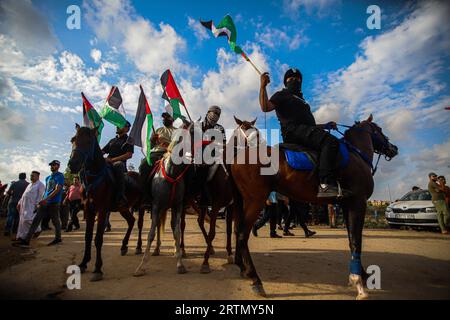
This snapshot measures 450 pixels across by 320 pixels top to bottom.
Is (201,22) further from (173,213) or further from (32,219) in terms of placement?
(32,219)

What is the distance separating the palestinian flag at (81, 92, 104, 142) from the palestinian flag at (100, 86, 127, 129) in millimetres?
418

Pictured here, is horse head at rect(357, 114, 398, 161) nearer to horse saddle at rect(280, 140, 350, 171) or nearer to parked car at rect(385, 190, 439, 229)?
horse saddle at rect(280, 140, 350, 171)

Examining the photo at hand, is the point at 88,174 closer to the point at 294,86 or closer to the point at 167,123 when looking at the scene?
the point at 167,123

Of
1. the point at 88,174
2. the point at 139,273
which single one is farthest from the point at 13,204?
the point at 139,273

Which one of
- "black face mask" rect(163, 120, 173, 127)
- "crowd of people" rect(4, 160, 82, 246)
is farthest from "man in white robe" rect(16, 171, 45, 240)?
"black face mask" rect(163, 120, 173, 127)

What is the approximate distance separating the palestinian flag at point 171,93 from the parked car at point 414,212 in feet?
41.1

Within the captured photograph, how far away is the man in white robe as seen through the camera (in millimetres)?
8586

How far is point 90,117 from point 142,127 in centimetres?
121

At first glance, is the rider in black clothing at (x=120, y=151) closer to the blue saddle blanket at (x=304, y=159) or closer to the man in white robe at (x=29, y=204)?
the blue saddle blanket at (x=304, y=159)

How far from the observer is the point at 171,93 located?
7031 millimetres
